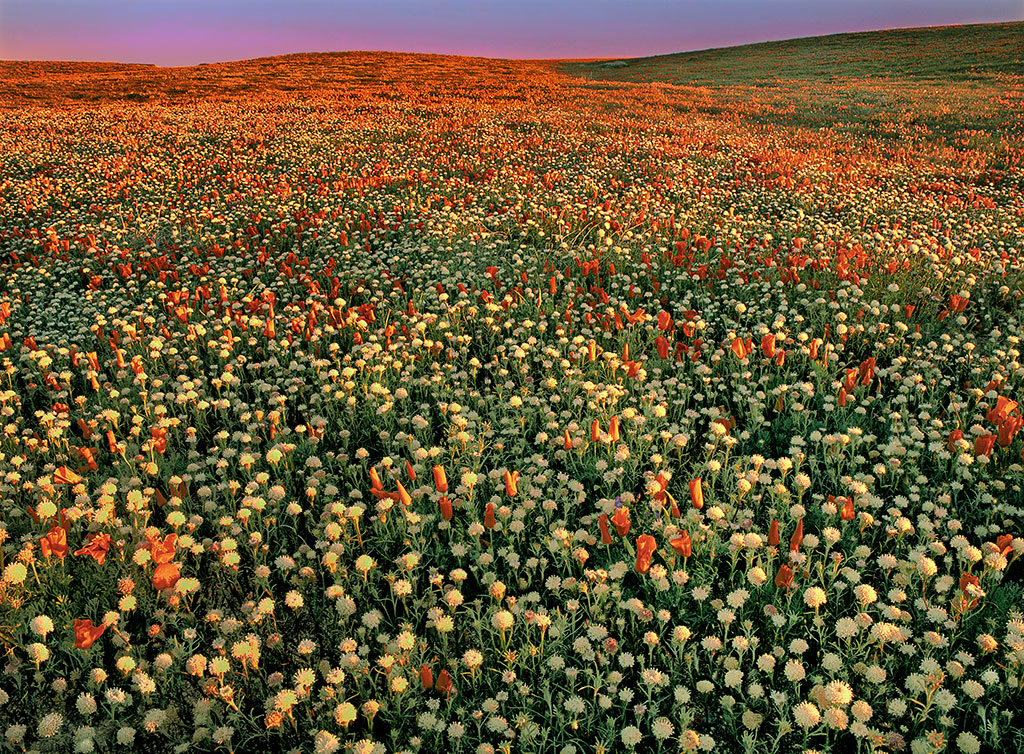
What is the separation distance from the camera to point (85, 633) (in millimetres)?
2693

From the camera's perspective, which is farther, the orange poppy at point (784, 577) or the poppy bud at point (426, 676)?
the orange poppy at point (784, 577)

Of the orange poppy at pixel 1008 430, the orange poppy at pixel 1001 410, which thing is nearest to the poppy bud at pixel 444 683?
the orange poppy at pixel 1008 430

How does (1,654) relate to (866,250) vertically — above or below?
below

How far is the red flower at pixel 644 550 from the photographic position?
9.77 feet

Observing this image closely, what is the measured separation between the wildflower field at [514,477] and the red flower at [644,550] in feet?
0.05

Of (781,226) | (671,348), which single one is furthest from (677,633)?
(781,226)

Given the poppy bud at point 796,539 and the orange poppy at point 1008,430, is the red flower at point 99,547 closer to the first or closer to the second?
the poppy bud at point 796,539

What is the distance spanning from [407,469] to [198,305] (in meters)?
4.13

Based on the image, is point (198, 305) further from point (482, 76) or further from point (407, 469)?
A: point (482, 76)

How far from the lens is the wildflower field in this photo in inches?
104

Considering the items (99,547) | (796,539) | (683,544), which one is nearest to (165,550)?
(99,547)

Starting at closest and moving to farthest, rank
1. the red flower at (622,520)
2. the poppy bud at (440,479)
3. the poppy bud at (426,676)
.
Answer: the poppy bud at (426,676)
the red flower at (622,520)
the poppy bud at (440,479)

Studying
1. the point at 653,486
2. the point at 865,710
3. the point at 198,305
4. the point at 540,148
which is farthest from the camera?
the point at 540,148

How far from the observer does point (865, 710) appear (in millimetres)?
2396
